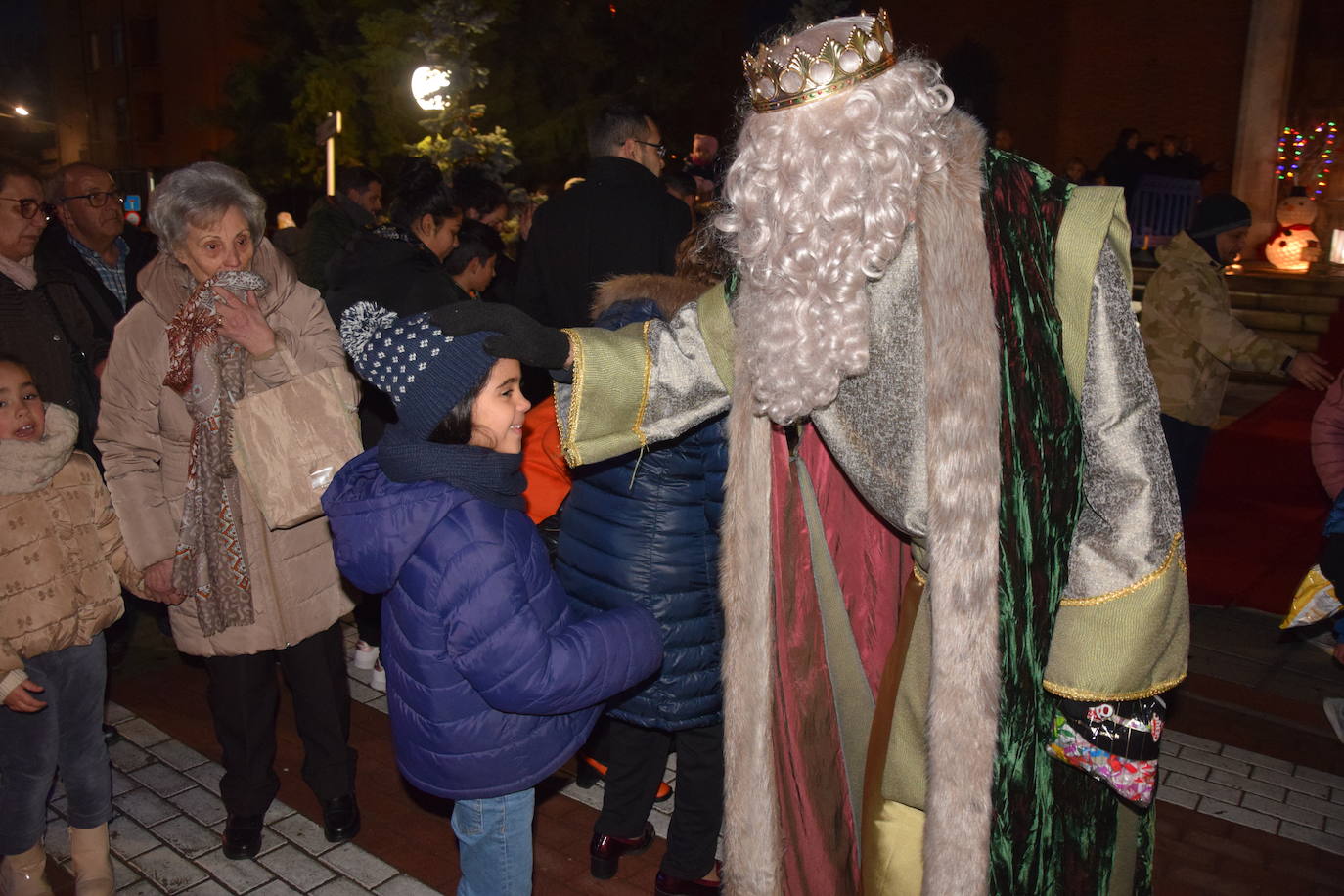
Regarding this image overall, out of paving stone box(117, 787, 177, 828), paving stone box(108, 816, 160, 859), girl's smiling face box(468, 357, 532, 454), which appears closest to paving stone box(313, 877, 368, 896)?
paving stone box(108, 816, 160, 859)

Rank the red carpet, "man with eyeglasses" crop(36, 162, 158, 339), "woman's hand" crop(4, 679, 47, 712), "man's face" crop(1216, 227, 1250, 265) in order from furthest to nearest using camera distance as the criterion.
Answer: the red carpet < "man's face" crop(1216, 227, 1250, 265) < "man with eyeglasses" crop(36, 162, 158, 339) < "woman's hand" crop(4, 679, 47, 712)

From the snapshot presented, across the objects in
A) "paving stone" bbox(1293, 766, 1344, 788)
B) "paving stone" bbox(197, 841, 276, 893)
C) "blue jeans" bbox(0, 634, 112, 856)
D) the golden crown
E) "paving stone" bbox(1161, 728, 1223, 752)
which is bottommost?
"paving stone" bbox(1293, 766, 1344, 788)

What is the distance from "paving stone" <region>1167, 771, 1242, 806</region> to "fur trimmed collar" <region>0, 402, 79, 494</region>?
421cm

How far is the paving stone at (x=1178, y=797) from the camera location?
390 centimetres

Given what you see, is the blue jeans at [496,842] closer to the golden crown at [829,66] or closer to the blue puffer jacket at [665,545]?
the blue puffer jacket at [665,545]

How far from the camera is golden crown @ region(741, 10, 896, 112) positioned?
81.5 inches

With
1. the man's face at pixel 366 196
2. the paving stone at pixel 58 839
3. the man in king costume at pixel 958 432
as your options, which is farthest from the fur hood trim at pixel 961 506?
the man's face at pixel 366 196

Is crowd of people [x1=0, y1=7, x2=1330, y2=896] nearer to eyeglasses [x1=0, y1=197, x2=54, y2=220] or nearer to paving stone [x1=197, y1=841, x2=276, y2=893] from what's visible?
paving stone [x1=197, y1=841, x2=276, y2=893]

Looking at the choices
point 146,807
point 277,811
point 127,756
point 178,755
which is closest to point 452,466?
point 277,811

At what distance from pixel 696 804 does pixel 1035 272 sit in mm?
1975

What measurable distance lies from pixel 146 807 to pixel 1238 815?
4.12 m

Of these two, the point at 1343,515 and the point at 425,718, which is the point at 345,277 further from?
the point at 1343,515

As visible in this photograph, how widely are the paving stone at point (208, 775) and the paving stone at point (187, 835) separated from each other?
0.22 metres

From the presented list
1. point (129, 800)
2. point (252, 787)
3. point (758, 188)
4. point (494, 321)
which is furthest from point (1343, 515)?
point (129, 800)
